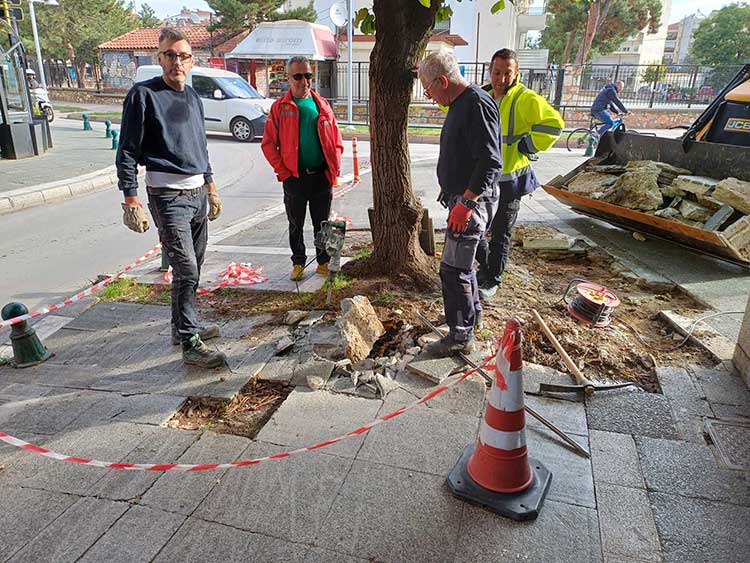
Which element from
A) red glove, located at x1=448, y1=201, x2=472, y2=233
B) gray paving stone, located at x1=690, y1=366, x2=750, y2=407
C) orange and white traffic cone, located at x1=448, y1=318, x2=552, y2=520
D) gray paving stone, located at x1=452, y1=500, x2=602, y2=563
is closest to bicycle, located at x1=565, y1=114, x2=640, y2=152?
gray paving stone, located at x1=690, y1=366, x2=750, y2=407

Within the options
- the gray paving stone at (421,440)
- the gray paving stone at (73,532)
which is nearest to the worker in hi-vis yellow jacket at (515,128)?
the gray paving stone at (421,440)

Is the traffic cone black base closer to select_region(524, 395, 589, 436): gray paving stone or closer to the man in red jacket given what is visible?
select_region(524, 395, 589, 436): gray paving stone

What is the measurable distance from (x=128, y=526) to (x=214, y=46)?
1484 inches

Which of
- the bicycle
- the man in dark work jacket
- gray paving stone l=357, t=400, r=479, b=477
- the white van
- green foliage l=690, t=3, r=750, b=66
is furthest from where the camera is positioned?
green foliage l=690, t=3, r=750, b=66

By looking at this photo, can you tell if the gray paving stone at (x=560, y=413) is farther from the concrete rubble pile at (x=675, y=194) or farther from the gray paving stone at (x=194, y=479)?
the concrete rubble pile at (x=675, y=194)

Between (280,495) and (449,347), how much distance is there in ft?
5.52

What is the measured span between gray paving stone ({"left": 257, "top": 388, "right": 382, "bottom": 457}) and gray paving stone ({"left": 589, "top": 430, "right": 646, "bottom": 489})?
3.98 ft

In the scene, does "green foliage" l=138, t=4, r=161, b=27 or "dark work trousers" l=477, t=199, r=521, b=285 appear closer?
"dark work trousers" l=477, t=199, r=521, b=285

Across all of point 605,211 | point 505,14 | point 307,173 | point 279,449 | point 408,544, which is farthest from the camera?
point 505,14

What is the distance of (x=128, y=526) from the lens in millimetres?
2328

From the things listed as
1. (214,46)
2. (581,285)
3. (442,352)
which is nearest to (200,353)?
(442,352)

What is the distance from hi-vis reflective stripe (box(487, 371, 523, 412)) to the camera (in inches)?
95.8

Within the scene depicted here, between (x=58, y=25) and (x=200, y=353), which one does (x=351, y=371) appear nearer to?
(x=200, y=353)

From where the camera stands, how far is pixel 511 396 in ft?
8.00
